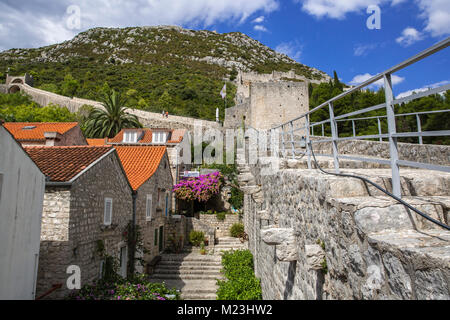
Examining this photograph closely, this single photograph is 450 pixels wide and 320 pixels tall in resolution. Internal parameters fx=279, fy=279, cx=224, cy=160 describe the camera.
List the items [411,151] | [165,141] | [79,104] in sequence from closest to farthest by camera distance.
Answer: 1. [411,151]
2. [165,141]
3. [79,104]

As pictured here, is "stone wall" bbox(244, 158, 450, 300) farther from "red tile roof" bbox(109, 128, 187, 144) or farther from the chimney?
"red tile roof" bbox(109, 128, 187, 144)

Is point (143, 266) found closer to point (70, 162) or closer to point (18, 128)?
point (70, 162)

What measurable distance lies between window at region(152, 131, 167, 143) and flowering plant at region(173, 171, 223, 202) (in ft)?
13.7

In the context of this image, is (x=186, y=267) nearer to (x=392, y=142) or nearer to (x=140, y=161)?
(x=140, y=161)

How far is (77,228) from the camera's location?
7.90 m

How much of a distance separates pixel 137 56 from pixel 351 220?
329ft

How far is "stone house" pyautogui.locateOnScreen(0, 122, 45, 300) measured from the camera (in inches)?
202

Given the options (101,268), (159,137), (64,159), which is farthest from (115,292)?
(159,137)

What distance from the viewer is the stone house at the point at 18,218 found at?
5.13 meters

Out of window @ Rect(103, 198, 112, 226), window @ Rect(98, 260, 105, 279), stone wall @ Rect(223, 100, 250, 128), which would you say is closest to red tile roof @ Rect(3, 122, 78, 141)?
window @ Rect(103, 198, 112, 226)

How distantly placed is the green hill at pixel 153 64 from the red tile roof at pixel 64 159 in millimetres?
40575

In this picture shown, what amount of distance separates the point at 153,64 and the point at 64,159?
83.2 m

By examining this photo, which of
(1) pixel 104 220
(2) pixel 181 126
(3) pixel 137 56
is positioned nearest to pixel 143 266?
(1) pixel 104 220

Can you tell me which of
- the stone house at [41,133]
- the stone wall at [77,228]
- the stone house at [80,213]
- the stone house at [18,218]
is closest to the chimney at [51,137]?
the stone house at [41,133]
